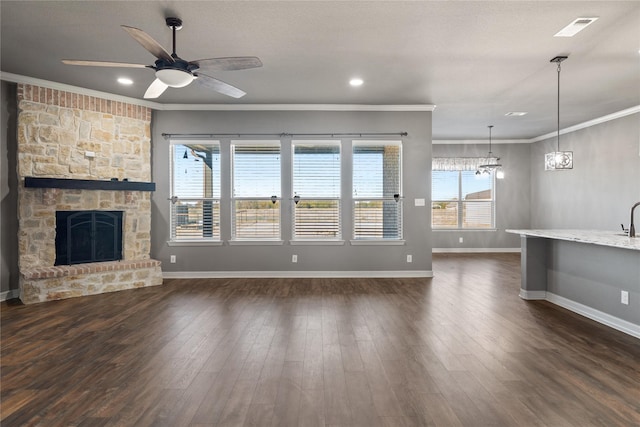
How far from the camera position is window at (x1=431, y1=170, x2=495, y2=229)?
29.2 feet

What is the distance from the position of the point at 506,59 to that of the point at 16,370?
5597 millimetres

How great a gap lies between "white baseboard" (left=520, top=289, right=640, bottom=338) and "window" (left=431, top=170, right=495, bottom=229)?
4.51 meters

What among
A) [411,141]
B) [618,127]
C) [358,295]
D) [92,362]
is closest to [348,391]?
[92,362]

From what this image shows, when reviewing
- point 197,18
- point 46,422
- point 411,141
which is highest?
point 197,18

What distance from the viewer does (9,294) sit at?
4531 mm

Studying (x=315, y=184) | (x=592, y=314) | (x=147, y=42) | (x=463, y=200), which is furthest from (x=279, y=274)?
(x=463, y=200)

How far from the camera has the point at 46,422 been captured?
1949mm

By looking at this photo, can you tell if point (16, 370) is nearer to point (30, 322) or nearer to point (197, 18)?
point (30, 322)

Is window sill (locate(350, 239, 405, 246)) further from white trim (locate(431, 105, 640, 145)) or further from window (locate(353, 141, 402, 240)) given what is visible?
white trim (locate(431, 105, 640, 145))

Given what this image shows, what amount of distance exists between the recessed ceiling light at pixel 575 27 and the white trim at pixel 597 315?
9.54ft

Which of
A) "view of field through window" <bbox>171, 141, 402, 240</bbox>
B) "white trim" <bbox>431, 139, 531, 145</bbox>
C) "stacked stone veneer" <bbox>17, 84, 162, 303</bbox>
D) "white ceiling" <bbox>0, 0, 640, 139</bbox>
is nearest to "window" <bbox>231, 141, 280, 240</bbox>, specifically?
"view of field through window" <bbox>171, 141, 402, 240</bbox>

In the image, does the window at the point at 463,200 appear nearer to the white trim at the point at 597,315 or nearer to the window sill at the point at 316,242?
the window sill at the point at 316,242

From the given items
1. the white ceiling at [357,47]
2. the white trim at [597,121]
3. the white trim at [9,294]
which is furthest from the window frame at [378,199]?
the white trim at [9,294]

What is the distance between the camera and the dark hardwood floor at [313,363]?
203cm
